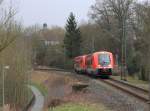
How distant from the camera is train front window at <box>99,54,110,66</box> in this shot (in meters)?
50.2

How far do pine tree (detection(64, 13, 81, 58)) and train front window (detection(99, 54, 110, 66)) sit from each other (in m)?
47.5

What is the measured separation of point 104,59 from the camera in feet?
166

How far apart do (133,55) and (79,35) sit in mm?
30733

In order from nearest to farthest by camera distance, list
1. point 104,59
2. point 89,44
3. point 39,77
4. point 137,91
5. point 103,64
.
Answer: point 137,91, point 103,64, point 104,59, point 39,77, point 89,44

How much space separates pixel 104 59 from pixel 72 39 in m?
48.7

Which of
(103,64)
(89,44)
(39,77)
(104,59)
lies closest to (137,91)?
(103,64)

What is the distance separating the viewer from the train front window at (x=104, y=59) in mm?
50188

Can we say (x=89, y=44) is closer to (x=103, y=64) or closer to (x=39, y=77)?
(x=39, y=77)

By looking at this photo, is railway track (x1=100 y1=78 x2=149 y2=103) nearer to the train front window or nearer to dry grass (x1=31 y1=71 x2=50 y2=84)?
the train front window

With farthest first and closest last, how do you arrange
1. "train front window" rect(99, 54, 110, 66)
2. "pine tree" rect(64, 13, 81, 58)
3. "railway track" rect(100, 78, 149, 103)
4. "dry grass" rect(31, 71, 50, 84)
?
"pine tree" rect(64, 13, 81, 58)
"dry grass" rect(31, 71, 50, 84)
"train front window" rect(99, 54, 110, 66)
"railway track" rect(100, 78, 149, 103)

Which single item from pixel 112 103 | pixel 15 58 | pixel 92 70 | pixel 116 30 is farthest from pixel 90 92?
pixel 116 30

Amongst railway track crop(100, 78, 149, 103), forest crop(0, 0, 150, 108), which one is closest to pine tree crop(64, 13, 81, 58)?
forest crop(0, 0, 150, 108)

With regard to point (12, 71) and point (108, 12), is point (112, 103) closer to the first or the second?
point (12, 71)

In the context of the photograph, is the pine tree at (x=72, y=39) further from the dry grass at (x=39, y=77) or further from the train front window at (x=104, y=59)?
the train front window at (x=104, y=59)
